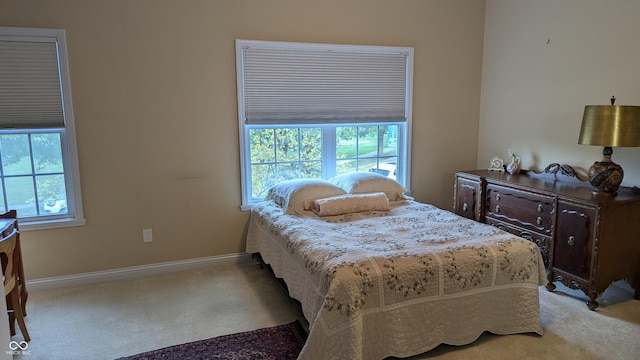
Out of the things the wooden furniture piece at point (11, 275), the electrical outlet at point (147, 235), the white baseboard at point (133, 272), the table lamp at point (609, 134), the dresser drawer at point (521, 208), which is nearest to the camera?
the wooden furniture piece at point (11, 275)

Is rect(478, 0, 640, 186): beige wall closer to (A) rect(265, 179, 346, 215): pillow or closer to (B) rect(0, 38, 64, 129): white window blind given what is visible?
(A) rect(265, 179, 346, 215): pillow

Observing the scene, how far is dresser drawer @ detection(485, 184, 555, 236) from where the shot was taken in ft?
10.7

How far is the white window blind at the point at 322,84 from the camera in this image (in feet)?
Result: 12.1

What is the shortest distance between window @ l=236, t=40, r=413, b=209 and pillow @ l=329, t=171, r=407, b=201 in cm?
35

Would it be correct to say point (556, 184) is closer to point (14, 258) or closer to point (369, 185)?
point (369, 185)

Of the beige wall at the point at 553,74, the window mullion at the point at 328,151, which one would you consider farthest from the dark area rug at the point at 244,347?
the beige wall at the point at 553,74

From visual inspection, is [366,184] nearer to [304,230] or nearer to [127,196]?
[304,230]

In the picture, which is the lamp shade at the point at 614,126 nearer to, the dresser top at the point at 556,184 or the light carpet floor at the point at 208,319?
the dresser top at the point at 556,184

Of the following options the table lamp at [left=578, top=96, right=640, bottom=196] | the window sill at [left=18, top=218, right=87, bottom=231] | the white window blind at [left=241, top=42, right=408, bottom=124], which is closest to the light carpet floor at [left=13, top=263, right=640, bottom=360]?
the window sill at [left=18, top=218, right=87, bottom=231]

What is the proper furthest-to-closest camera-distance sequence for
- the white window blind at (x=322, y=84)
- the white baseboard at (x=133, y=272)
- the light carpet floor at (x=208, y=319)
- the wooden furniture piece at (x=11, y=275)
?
the white window blind at (x=322, y=84)
the white baseboard at (x=133, y=272)
the light carpet floor at (x=208, y=319)
the wooden furniture piece at (x=11, y=275)

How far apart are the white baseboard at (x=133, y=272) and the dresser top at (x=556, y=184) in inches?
94.4

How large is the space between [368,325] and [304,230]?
88 cm

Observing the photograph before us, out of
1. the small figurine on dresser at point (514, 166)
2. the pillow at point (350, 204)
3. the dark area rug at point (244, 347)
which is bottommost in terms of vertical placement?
the dark area rug at point (244, 347)

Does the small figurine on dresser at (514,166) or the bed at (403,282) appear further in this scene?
the small figurine on dresser at (514,166)
